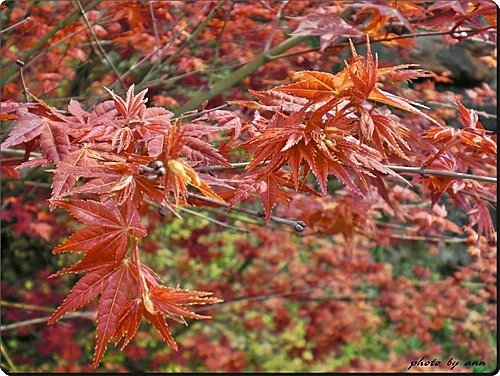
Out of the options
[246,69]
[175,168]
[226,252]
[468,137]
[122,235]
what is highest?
[175,168]

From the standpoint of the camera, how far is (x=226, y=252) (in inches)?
203

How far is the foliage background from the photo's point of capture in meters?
3.03

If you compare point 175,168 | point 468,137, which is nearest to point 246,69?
point 468,137

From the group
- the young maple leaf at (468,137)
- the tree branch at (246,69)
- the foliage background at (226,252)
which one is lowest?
the foliage background at (226,252)

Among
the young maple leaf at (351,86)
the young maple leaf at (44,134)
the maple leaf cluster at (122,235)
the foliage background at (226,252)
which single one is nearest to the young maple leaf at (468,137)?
the young maple leaf at (351,86)

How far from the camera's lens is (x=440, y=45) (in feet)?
15.0

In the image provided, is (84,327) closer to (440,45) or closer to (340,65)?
(340,65)

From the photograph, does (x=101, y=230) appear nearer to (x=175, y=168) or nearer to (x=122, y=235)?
(x=122, y=235)

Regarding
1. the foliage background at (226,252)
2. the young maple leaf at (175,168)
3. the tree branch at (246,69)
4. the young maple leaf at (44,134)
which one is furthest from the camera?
the foliage background at (226,252)

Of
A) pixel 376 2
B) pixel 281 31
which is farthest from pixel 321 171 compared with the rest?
pixel 281 31

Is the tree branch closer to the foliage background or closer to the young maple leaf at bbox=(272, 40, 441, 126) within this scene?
the foliage background

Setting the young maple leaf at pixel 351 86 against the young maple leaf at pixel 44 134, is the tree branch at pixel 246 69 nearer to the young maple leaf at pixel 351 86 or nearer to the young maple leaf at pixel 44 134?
the young maple leaf at pixel 44 134

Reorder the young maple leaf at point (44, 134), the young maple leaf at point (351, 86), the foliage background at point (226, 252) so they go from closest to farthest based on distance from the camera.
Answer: the young maple leaf at point (351, 86) → the young maple leaf at point (44, 134) → the foliage background at point (226, 252)

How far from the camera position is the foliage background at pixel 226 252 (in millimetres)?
3033
